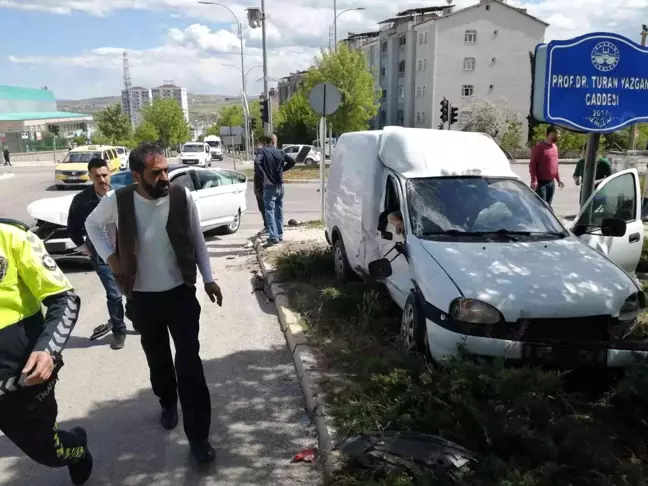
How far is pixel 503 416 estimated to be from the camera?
308 centimetres

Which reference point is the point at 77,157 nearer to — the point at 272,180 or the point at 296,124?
the point at 272,180

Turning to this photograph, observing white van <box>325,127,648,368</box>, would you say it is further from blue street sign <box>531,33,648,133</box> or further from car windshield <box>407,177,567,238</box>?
blue street sign <box>531,33,648,133</box>

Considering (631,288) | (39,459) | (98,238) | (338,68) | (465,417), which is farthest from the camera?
(338,68)

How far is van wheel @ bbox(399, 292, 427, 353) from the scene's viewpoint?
14.6 ft

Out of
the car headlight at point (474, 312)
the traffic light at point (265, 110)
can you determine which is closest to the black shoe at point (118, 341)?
the car headlight at point (474, 312)

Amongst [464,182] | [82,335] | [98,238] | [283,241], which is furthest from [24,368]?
[283,241]

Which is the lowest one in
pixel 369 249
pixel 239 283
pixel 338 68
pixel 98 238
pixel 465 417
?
pixel 239 283

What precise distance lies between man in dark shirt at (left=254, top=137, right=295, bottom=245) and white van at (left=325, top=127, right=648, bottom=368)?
2697 millimetres

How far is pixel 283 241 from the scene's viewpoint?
33.5ft

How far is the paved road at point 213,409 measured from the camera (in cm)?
342

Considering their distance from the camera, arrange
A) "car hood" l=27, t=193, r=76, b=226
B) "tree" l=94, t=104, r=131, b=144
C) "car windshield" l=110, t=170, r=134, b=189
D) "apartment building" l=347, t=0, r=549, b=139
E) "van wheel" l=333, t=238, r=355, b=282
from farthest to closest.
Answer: "tree" l=94, t=104, r=131, b=144, "apartment building" l=347, t=0, r=549, b=139, "car windshield" l=110, t=170, r=134, b=189, "car hood" l=27, t=193, r=76, b=226, "van wheel" l=333, t=238, r=355, b=282

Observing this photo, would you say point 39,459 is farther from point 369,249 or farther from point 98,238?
point 369,249

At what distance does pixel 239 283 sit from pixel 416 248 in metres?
3.91

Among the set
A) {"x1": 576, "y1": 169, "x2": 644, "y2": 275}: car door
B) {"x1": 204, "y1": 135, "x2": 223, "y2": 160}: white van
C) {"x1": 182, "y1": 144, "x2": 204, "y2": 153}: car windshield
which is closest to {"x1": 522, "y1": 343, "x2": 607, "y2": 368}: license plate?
{"x1": 576, "y1": 169, "x2": 644, "y2": 275}: car door
